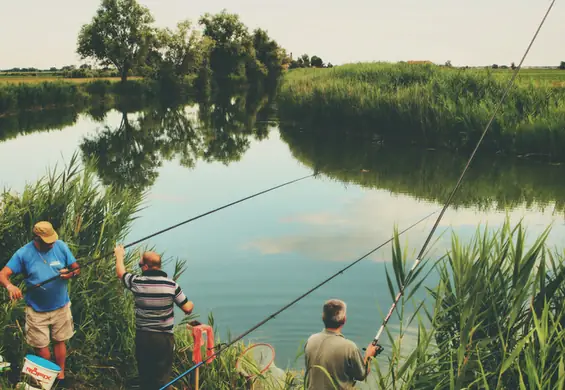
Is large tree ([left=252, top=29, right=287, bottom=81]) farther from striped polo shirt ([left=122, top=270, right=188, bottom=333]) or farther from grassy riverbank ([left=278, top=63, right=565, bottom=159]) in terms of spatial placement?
striped polo shirt ([left=122, top=270, right=188, bottom=333])

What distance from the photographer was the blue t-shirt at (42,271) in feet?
18.5

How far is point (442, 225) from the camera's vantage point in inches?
519

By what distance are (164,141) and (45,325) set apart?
25.2m

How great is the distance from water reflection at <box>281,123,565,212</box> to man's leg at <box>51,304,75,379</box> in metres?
10.3

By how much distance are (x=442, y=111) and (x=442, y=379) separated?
17.8 meters

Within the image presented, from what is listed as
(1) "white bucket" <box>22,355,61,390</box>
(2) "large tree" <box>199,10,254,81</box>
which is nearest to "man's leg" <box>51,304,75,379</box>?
(1) "white bucket" <box>22,355,61,390</box>

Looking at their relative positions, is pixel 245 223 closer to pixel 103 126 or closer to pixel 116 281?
pixel 116 281

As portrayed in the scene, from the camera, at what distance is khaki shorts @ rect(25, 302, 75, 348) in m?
5.74

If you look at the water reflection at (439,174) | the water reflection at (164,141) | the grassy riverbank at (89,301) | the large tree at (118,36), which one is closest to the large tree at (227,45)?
the large tree at (118,36)

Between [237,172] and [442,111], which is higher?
[442,111]

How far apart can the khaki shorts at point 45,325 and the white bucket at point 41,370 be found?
213 mm

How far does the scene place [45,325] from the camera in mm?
5762

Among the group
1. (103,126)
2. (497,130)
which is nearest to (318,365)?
(497,130)

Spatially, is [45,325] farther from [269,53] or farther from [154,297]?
[269,53]
